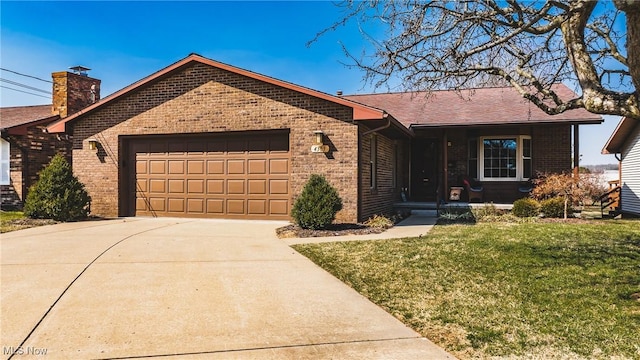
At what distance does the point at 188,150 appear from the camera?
12688 millimetres

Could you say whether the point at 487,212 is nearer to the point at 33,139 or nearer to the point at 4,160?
the point at 33,139

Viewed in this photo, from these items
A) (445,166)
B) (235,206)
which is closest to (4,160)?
(235,206)

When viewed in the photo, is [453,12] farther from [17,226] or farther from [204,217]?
[17,226]

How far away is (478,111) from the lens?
16.0 metres

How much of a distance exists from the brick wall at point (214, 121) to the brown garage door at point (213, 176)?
0.42m

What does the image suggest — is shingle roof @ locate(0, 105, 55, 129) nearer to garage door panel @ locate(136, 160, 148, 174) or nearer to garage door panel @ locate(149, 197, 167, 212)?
garage door panel @ locate(136, 160, 148, 174)

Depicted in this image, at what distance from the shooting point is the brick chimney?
1691 centimetres

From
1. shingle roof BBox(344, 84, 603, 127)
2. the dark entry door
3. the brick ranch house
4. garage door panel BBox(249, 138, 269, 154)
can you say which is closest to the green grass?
the brick ranch house

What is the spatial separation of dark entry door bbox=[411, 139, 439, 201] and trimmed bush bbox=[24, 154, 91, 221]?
1174cm

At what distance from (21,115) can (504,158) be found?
19.2 m

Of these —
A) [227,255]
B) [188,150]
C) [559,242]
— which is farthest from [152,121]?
[559,242]

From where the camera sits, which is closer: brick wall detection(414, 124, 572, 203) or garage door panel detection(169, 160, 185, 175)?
garage door panel detection(169, 160, 185, 175)

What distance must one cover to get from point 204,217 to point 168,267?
21.1 ft

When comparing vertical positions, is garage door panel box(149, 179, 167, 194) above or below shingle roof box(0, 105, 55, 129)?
below
